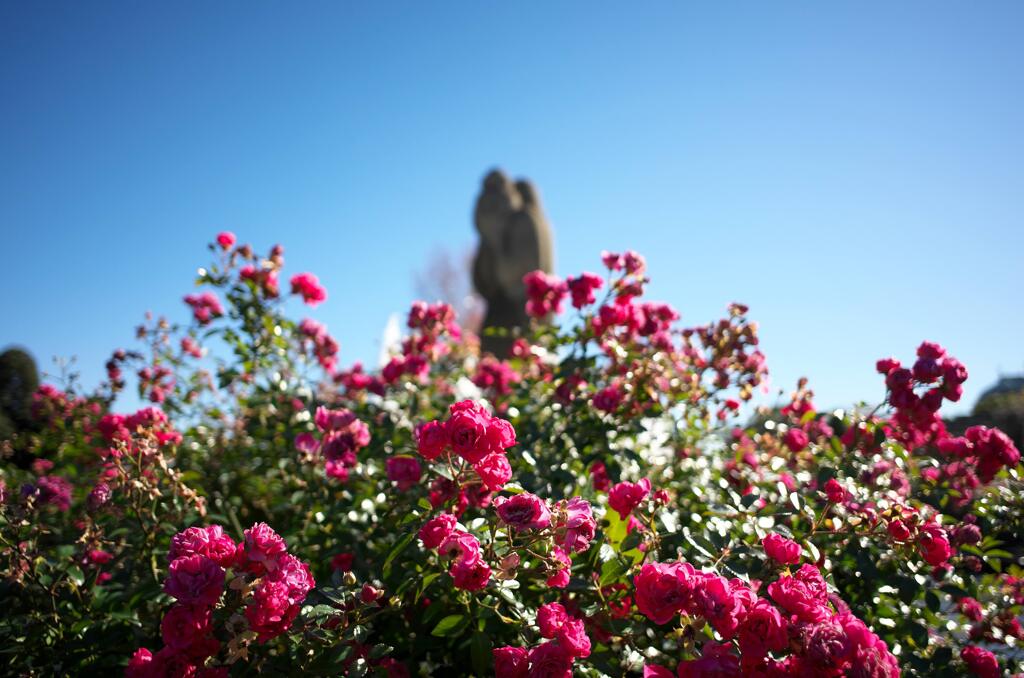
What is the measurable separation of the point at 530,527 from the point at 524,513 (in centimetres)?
4

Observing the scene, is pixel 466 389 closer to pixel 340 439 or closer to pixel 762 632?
pixel 340 439

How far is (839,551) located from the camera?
1.96 m

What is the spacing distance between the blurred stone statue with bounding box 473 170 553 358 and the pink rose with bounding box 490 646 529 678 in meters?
12.7

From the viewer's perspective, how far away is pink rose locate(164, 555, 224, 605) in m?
1.17

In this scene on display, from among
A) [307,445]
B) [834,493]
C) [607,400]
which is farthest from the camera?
[607,400]

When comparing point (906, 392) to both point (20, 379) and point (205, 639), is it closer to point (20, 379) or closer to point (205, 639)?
point (205, 639)

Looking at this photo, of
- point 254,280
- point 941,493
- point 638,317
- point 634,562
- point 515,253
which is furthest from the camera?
point 515,253

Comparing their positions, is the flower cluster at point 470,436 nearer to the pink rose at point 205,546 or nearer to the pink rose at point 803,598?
the pink rose at point 205,546

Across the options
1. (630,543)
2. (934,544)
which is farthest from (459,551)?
(934,544)

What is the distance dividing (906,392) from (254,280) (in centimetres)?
276

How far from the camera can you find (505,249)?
49.4ft

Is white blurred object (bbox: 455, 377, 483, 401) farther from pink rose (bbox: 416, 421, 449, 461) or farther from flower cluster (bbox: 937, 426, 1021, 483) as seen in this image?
flower cluster (bbox: 937, 426, 1021, 483)

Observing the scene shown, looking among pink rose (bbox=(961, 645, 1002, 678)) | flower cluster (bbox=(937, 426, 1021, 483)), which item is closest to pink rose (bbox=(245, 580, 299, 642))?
pink rose (bbox=(961, 645, 1002, 678))

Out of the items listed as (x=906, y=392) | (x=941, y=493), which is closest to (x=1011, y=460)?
(x=941, y=493)
